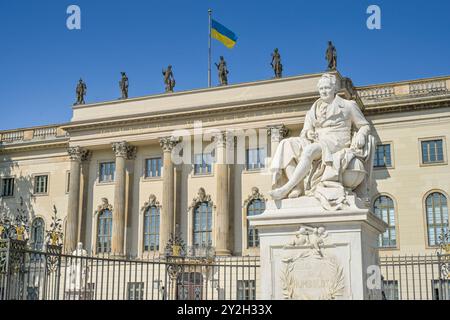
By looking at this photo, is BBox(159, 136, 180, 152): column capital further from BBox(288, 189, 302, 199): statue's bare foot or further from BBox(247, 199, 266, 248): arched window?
BBox(288, 189, 302, 199): statue's bare foot

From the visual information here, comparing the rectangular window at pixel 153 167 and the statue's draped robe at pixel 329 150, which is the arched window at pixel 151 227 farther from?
the statue's draped robe at pixel 329 150

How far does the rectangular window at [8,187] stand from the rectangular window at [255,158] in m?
19.4

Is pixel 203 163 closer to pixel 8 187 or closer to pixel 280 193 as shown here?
pixel 8 187

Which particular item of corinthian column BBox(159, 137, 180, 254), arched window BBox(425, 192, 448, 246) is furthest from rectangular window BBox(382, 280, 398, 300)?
corinthian column BBox(159, 137, 180, 254)

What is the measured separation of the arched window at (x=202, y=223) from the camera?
139ft

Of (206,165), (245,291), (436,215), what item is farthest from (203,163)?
(245,291)

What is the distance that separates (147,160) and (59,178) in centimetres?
791

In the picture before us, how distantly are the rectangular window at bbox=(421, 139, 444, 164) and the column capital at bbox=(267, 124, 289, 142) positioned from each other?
323 inches

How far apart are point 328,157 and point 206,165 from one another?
3476 cm

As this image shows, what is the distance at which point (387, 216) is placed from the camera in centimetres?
3866

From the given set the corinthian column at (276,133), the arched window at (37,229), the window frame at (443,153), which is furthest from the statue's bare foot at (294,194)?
the arched window at (37,229)

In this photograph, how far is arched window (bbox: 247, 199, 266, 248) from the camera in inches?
1601

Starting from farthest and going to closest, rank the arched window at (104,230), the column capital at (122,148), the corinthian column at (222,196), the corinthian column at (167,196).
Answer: the arched window at (104,230) < the column capital at (122,148) < the corinthian column at (167,196) < the corinthian column at (222,196)
